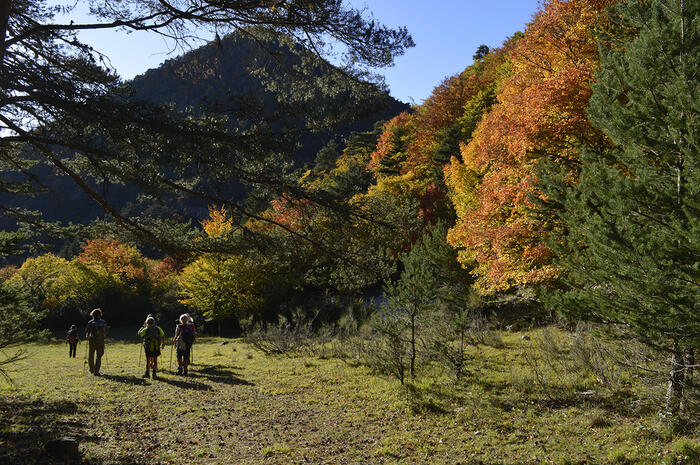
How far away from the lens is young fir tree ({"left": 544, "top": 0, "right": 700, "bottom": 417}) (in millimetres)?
4391

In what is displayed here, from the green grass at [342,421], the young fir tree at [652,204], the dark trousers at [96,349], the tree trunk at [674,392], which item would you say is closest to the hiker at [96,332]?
the dark trousers at [96,349]

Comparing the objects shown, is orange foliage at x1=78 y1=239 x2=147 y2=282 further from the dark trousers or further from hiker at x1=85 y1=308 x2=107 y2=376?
hiker at x1=85 y1=308 x2=107 y2=376

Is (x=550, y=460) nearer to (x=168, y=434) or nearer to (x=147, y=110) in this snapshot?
(x=168, y=434)

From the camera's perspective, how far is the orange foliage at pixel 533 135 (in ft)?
32.6

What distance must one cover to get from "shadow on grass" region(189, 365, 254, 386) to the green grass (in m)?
0.15

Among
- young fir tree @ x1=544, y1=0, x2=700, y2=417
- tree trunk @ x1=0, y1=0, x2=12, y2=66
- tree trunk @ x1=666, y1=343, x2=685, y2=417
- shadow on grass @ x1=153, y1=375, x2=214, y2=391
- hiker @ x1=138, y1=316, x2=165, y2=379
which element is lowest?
shadow on grass @ x1=153, y1=375, x2=214, y2=391

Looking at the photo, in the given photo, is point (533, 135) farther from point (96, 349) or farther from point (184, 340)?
point (96, 349)

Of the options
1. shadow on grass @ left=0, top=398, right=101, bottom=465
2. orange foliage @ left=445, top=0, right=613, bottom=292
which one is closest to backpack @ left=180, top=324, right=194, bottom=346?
shadow on grass @ left=0, top=398, right=101, bottom=465

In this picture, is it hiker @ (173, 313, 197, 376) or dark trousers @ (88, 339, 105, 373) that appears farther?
hiker @ (173, 313, 197, 376)

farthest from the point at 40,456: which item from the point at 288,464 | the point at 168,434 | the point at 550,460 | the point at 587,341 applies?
the point at 587,341

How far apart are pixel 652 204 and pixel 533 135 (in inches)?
221

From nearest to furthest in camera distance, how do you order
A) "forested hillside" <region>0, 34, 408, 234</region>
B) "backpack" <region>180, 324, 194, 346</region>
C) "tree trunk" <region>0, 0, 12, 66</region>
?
"tree trunk" <region>0, 0, 12, 66</region>, "forested hillside" <region>0, 34, 408, 234</region>, "backpack" <region>180, 324, 194, 346</region>

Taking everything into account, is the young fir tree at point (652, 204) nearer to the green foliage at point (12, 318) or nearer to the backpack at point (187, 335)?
the green foliage at point (12, 318)

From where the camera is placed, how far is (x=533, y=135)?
10242mm
